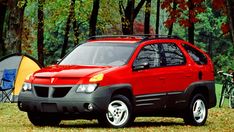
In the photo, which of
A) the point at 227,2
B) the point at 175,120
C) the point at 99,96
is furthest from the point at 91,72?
the point at 175,120

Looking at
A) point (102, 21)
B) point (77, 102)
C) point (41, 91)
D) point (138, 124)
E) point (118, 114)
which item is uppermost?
point (41, 91)

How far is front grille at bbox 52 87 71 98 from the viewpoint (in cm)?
1341

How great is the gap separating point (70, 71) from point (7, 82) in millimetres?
14510

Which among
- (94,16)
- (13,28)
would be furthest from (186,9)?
(13,28)

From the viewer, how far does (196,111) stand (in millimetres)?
15602

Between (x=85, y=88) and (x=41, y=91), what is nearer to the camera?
(x=85, y=88)

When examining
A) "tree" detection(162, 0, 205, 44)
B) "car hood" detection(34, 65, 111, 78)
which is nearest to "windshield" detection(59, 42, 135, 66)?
"car hood" detection(34, 65, 111, 78)

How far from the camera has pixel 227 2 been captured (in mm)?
13641

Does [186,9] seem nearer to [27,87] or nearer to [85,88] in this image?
[27,87]

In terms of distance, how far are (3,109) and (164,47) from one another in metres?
6.70

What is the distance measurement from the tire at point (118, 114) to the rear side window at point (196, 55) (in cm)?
253

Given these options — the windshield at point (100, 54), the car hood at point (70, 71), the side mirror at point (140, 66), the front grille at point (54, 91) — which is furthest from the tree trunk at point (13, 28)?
the front grille at point (54, 91)

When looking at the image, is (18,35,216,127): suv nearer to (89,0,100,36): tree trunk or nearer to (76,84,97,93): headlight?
(76,84,97,93): headlight

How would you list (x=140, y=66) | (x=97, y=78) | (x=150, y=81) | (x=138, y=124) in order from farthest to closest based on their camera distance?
(x=138, y=124) < (x=150, y=81) < (x=140, y=66) < (x=97, y=78)
